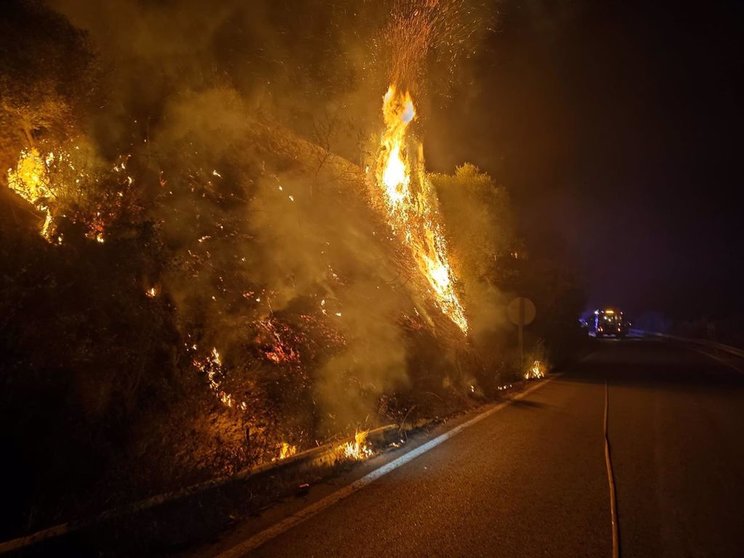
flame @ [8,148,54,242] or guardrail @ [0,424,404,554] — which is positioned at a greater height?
flame @ [8,148,54,242]

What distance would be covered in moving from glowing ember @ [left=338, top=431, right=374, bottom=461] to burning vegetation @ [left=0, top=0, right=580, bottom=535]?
0.04 meters

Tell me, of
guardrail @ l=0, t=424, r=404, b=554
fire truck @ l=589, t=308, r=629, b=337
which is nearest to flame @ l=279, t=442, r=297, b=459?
guardrail @ l=0, t=424, r=404, b=554

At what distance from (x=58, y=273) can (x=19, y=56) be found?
278 centimetres

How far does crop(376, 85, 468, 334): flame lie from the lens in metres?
14.9

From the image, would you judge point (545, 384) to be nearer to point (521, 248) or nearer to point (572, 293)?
point (521, 248)

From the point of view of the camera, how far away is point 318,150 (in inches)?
542

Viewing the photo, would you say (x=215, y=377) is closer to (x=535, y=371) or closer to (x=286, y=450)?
(x=286, y=450)

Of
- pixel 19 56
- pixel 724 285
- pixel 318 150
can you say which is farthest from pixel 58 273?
pixel 724 285

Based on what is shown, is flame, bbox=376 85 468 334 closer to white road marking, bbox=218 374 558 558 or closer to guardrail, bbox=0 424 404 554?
white road marking, bbox=218 374 558 558

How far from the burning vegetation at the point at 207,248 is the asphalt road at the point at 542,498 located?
1.43 meters

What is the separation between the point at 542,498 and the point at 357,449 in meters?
2.56

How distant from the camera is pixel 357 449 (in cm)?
686

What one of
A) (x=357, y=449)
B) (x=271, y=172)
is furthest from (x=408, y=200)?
(x=357, y=449)

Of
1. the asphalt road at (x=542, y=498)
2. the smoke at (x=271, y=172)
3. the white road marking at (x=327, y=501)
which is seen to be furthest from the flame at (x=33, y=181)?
the asphalt road at (x=542, y=498)
